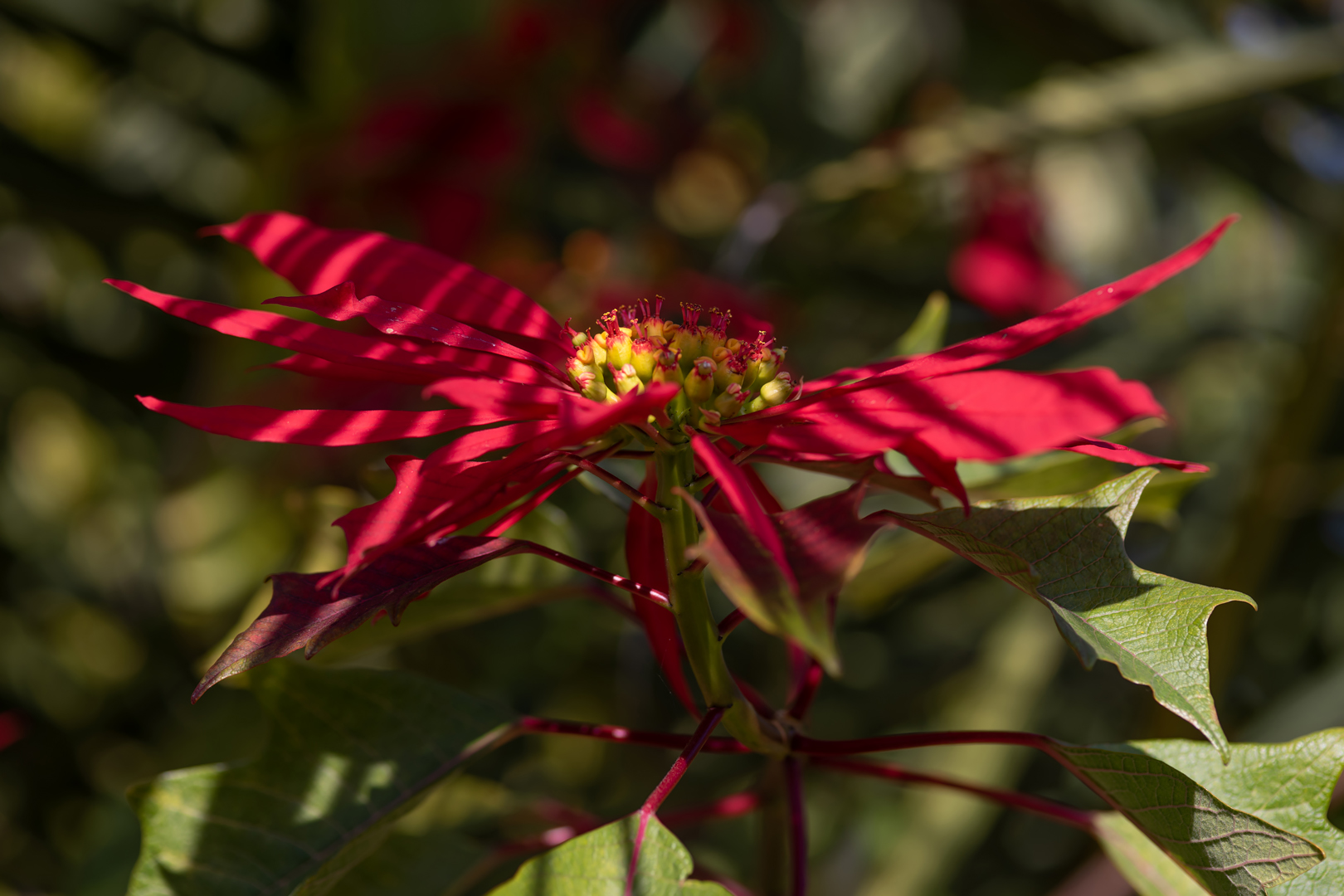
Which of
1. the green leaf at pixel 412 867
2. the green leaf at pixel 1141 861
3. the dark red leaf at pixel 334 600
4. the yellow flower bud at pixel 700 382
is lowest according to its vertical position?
the green leaf at pixel 1141 861

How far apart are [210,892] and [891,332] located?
47.2 inches

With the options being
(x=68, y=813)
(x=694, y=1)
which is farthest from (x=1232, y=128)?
(x=68, y=813)

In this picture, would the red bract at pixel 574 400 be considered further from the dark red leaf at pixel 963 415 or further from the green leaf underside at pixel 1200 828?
the green leaf underside at pixel 1200 828

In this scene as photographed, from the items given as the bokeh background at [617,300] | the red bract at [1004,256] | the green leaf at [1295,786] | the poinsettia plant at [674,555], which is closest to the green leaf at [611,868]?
the poinsettia plant at [674,555]

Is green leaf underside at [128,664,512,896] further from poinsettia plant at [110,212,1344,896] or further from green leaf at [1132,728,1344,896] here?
green leaf at [1132,728,1344,896]

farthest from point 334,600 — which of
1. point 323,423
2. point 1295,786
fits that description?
point 1295,786

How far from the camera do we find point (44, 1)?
3.92 feet

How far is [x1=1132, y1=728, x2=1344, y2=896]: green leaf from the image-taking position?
1.21 feet

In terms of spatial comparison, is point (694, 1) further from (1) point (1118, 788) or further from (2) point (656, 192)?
(1) point (1118, 788)

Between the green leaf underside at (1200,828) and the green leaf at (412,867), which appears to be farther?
the green leaf at (412,867)

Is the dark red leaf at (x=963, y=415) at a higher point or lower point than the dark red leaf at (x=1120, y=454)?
higher

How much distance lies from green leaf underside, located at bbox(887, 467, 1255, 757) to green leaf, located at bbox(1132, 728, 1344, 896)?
0.38ft

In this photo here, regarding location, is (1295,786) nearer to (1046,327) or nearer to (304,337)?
(1046,327)

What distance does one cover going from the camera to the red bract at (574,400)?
292 mm
